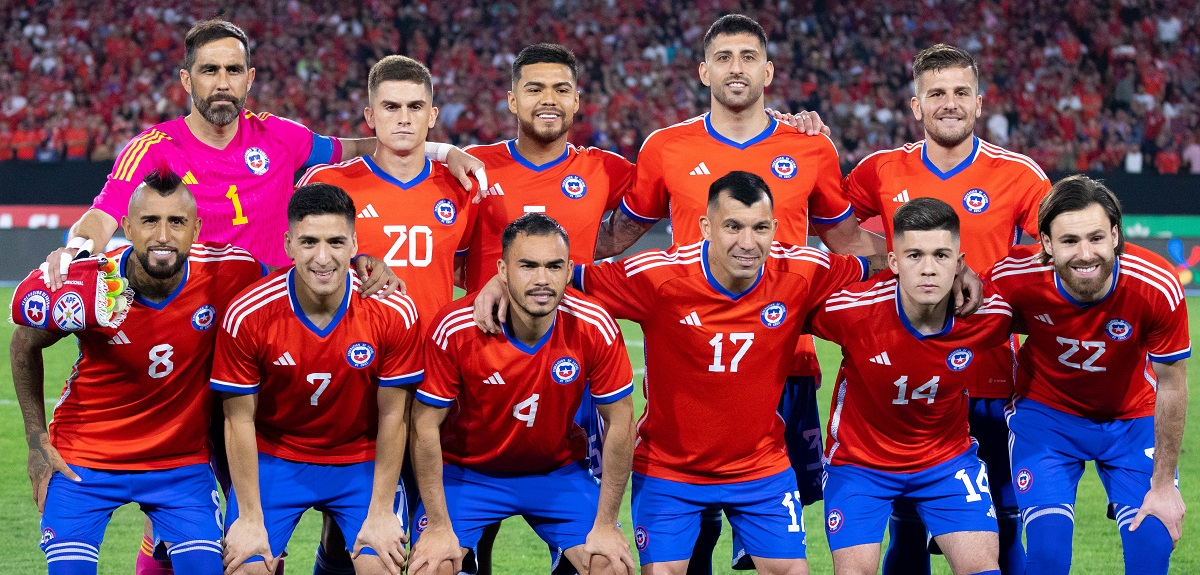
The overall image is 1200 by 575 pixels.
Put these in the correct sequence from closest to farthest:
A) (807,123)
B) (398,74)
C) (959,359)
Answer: (959,359)
(398,74)
(807,123)

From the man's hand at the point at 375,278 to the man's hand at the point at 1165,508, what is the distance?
3.15 metres

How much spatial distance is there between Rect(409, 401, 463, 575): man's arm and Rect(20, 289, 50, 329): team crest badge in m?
1.39

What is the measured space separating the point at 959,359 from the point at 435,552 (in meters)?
2.20

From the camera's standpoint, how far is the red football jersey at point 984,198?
17.9 feet

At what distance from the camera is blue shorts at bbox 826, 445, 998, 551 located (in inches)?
194

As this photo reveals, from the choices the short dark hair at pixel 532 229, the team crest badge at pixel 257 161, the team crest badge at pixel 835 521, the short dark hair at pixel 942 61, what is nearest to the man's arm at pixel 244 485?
the short dark hair at pixel 532 229

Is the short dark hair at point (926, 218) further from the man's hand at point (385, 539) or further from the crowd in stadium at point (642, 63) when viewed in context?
the crowd in stadium at point (642, 63)

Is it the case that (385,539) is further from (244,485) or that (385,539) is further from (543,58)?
(543,58)

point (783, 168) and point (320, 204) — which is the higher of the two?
point (783, 168)

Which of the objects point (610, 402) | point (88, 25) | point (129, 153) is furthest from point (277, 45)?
point (610, 402)

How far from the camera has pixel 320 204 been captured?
4.61m

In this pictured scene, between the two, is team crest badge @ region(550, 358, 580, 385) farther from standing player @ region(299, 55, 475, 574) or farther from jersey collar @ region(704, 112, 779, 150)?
jersey collar @ region(704, 112, 779, 150)

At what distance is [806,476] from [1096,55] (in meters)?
20.3

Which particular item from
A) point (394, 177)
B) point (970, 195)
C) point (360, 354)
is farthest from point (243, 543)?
point (970, 195)
